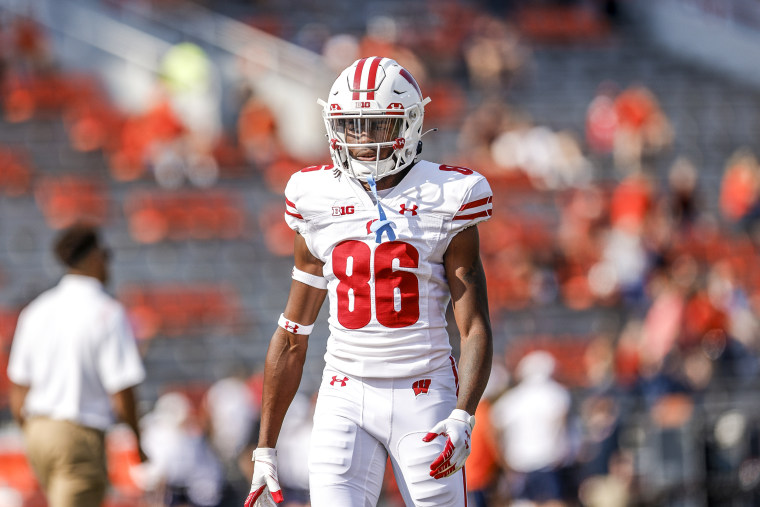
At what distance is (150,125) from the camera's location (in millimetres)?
13781

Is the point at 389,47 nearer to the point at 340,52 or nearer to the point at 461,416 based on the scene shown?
the point at 340,52

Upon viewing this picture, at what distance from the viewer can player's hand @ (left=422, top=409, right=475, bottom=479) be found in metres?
3.71

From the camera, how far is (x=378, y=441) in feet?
13.2

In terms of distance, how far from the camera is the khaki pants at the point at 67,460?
219 inches

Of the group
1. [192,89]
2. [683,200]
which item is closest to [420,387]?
[683,200]

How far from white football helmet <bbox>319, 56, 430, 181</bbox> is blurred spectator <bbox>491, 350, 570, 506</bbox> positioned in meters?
5.38

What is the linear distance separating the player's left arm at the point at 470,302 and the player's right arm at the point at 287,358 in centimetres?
47

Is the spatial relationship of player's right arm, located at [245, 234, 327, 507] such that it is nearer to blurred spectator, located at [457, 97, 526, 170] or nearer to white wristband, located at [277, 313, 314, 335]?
white wristband, located at [277, 313, 314, 335]

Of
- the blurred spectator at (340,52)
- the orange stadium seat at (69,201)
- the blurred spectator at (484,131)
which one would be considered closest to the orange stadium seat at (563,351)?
the blurred spectator at (484,131)

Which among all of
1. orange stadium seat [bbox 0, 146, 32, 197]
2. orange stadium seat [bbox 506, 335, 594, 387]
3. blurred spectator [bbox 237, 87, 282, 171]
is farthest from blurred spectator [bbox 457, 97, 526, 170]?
orange stadium seat [bbox 0, 146, 32, 197]

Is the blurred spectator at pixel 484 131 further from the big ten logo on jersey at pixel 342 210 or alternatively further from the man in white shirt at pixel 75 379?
the big ten logo on jersey at pixel 342 210

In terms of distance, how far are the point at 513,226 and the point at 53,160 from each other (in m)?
5.16

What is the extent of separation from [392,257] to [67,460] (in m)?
2.37

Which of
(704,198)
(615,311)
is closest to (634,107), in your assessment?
(704,198)
